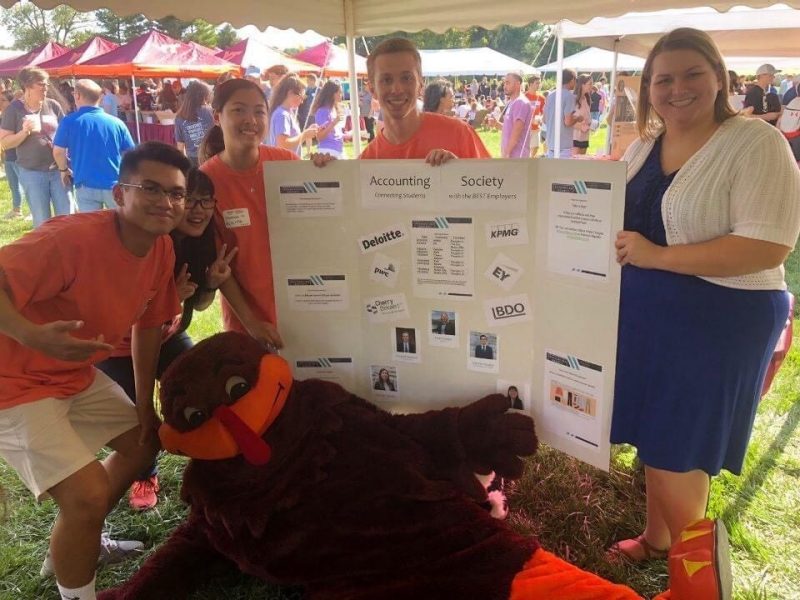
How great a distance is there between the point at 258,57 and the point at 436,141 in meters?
11.6

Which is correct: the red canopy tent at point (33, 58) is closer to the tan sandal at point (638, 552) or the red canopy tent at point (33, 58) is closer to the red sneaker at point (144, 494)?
the red sneaker at point (144, 494)

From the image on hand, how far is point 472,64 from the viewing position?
16375 mm

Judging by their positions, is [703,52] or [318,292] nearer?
[703,52]

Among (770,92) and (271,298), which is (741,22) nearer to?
(770,92)

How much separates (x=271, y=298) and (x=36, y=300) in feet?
3.10

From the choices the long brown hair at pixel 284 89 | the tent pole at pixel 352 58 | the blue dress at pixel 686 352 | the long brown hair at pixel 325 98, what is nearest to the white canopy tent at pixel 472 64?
the long brown hair at pixel 325 98

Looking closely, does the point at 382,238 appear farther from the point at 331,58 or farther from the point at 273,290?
the point at 331,58

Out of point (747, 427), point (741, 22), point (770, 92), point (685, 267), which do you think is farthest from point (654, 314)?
point (770, 92)

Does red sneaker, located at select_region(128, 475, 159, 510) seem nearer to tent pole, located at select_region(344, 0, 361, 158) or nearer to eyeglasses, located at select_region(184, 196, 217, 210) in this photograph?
eyeglasses, located at select_region(184, 196, 217, 210)

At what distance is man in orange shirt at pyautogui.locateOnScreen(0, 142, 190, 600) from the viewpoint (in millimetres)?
1750

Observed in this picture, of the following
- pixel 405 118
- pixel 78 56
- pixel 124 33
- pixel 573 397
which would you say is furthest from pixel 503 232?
pixel 124 33

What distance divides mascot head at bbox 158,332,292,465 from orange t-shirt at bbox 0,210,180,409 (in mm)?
303

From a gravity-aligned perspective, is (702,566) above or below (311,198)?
below

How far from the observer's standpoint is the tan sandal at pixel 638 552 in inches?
89.3
